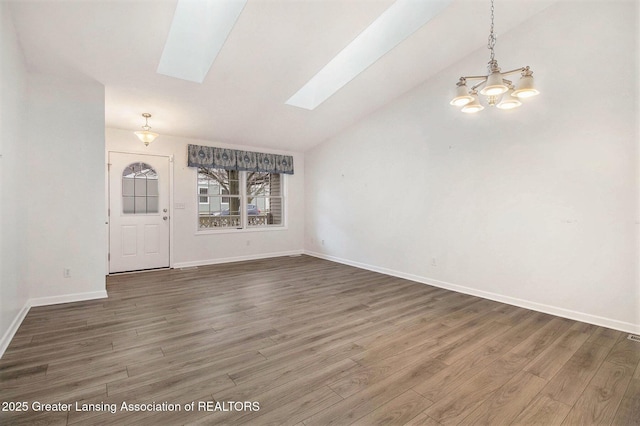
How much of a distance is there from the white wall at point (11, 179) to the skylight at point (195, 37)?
1317 mm

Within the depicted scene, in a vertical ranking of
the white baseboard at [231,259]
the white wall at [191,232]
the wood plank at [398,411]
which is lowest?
the wood plank at [398,411]

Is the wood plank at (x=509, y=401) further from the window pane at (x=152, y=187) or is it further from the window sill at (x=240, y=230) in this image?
the window pane at (x=152, y=187)

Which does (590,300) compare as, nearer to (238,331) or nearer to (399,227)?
(399,227)

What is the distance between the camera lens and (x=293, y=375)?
2.10 m

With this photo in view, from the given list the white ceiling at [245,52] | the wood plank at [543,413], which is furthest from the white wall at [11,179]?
the wood plank at [543,413]

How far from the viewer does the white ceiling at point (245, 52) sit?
2887 mm

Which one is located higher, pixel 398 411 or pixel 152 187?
pixel 152 187

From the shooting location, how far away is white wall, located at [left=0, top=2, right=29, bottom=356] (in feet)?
8.12

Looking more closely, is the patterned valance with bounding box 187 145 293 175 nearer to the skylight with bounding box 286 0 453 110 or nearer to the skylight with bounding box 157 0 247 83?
the skylight with bounding box 286 0 453 110

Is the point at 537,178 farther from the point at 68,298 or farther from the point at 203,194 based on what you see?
the point at 68,298

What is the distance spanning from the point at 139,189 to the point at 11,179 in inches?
105

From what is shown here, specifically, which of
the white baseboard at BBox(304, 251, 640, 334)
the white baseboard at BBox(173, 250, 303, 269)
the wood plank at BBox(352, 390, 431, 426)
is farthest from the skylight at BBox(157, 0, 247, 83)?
the white baseboard at BBox(304, 251, 640, 334)

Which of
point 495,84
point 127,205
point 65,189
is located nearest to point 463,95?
point 495,84

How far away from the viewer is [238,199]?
658cm
